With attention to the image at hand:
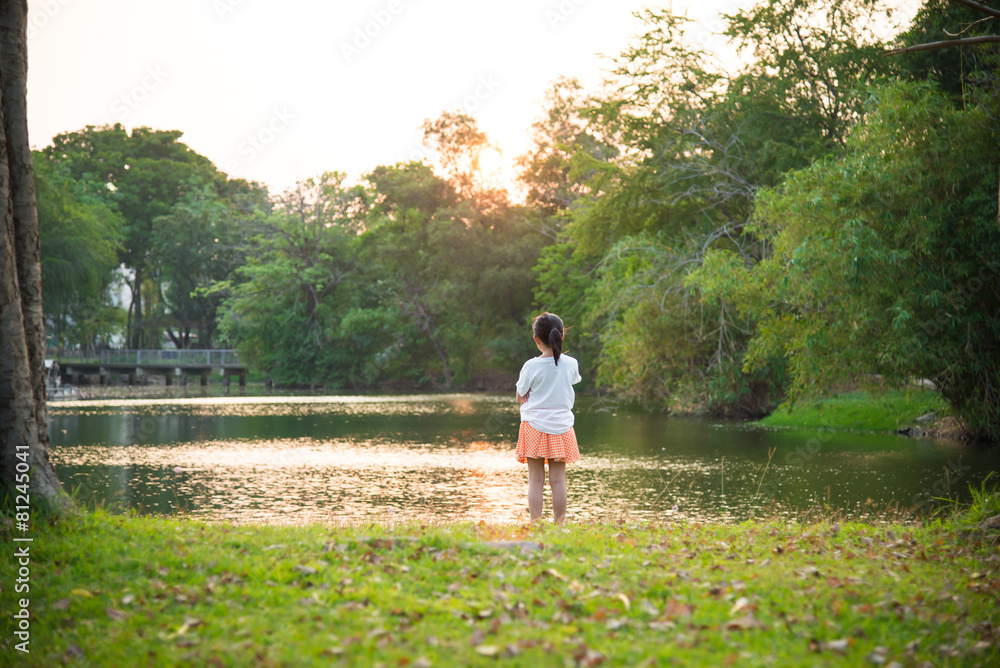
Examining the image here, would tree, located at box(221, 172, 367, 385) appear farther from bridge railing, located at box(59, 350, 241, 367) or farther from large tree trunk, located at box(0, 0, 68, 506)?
large tree trunk, located at box(0, 0, 68, 506)

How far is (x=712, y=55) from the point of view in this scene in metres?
26.5

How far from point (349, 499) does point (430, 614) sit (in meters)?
8.12

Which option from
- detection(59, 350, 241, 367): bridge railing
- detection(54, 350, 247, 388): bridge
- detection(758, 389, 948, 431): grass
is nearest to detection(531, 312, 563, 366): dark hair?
detection(758, 389, 948, 431): grass

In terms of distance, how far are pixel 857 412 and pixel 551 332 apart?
1975cm

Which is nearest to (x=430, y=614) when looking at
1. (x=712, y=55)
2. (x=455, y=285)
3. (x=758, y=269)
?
(x=758, y=269)

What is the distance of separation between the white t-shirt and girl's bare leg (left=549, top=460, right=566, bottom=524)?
0.36m

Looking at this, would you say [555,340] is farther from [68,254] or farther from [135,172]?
[135,172]

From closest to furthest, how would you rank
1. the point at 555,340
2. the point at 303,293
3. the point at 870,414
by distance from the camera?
1. the point at 555,340
2. the point at 870,414
3. the point at 303,293

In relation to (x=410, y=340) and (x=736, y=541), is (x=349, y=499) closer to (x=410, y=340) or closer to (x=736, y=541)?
(x=736, y=541)

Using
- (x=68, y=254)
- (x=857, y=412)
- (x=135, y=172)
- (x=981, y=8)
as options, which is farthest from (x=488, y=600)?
(x=135, y=172)

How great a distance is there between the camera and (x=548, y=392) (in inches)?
274

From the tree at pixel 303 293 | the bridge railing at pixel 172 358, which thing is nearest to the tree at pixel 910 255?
the tree at pixel 303 293

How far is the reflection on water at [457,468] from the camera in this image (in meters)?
11.7

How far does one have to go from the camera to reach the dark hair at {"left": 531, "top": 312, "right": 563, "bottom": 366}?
6832mm
